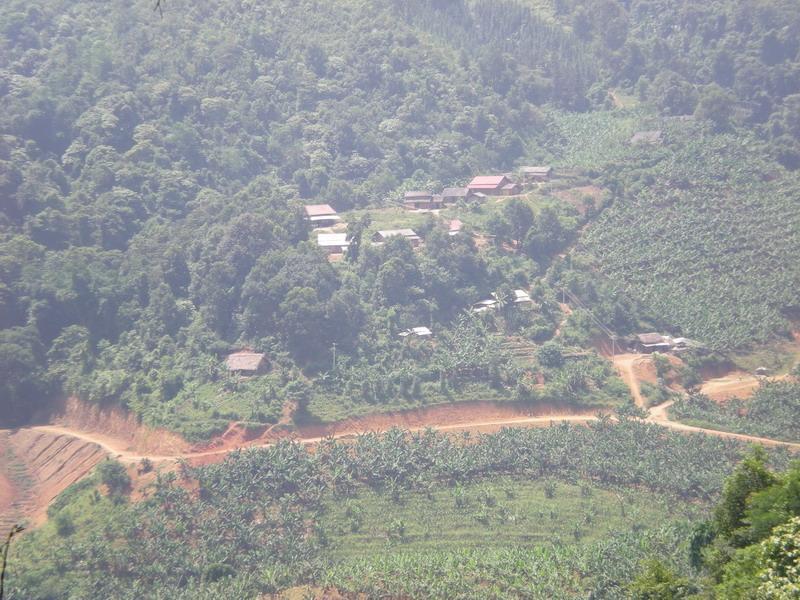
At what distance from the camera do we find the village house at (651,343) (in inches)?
2030

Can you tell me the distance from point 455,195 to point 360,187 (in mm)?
7838

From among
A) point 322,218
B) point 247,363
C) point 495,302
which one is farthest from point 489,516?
point 322,218

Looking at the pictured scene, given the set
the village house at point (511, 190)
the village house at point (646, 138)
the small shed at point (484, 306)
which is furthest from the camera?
the village house at point (646, 138)

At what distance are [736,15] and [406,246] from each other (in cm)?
5189

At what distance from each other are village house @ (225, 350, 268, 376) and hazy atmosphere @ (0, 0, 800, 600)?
0.30 metres

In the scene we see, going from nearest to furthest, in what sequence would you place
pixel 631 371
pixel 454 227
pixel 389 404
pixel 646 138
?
1. pixel 389 404
2. pixel 631 371
3. pixel 454 227
4. pixel 646 138

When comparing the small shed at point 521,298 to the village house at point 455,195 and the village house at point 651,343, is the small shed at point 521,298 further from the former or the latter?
the village house at point 455,195

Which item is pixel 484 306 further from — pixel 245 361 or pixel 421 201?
pixel 421 201

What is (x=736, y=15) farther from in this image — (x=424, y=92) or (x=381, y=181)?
(x=381, y=181)

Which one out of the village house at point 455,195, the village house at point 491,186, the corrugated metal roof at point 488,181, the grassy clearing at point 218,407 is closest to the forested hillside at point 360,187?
the grassy clearing at point 218,407

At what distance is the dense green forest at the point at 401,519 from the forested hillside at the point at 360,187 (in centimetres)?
480

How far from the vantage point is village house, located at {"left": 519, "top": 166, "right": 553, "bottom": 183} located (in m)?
69.4

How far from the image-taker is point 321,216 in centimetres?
6438

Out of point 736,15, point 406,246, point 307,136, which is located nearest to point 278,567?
point 406,246
